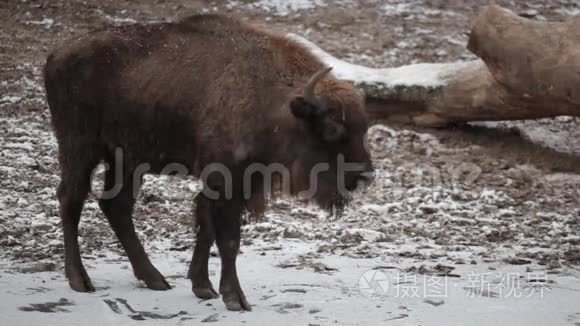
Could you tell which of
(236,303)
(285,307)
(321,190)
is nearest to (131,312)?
(236,303)

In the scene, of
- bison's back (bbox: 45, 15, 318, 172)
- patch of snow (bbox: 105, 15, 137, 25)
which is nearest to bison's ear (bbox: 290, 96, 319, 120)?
bison's back (bbox: 45, 15, 318, 172)

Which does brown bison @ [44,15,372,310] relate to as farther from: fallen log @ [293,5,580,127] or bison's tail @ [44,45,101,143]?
fallen log @ [293,5,580,127]

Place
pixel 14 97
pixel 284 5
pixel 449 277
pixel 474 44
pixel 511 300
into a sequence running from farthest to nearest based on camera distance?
pixel 284 5
pixel 14 97
pixel 474 44
pixel 449 277
pixel 511 300

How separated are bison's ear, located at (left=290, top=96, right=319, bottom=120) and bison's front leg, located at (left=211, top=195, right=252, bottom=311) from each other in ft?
2.15

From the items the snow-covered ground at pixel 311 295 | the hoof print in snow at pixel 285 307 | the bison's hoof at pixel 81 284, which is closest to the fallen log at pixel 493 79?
the snow-covered ground at pixel 311 295

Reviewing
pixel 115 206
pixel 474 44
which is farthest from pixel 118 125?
pixel 474 44

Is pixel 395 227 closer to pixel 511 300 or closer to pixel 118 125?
pixel 511 300

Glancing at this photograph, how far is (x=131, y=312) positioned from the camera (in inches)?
200

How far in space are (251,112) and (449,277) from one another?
1874mm

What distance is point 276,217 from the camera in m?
7.23

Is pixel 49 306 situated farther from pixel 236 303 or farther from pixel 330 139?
pixel 330 139

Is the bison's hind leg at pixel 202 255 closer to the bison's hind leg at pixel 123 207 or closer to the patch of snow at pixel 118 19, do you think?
the bison's hind leg at pixel 123 207

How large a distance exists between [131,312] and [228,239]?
28.0 inches

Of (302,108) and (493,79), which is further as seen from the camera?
(493,79)
